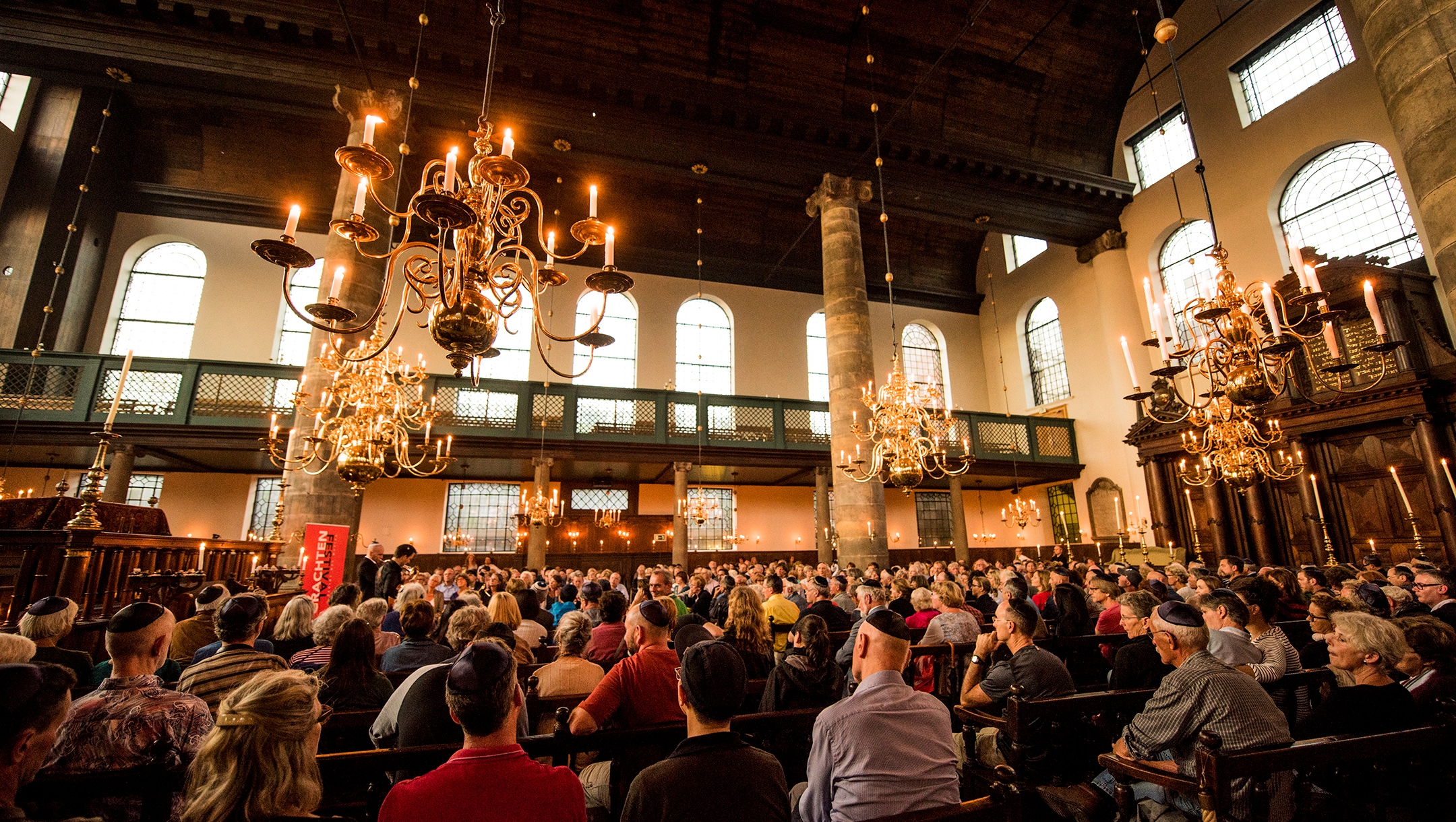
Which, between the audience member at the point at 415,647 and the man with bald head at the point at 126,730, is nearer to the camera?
the man with bald head at the point at 126,730

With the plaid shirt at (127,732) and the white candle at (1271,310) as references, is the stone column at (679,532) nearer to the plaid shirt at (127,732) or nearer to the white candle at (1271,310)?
the white candle at (1271,310)

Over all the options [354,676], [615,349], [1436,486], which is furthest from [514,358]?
[1436,486]

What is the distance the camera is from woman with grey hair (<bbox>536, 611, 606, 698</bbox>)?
3.31 metres

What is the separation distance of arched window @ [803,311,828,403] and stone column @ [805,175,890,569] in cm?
623

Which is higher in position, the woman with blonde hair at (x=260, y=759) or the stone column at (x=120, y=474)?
the stone column at (x=120, y=474)

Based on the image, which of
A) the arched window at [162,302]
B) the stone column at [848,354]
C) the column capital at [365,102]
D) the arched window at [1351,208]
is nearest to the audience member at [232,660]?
the stone column at [848,354]

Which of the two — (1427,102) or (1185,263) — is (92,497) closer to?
(1427,102)

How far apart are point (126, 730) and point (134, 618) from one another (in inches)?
19.4

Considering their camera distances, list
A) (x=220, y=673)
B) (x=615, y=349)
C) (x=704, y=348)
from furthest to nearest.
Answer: (x=704, y=348), (x=615, y=349), (x=220, y=673)

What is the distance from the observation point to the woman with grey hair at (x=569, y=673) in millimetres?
3309

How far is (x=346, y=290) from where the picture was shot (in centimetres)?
946

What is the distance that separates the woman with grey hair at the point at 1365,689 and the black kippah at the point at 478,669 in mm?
3299

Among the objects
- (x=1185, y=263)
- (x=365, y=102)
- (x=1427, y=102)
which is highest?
(x=365, y=102)

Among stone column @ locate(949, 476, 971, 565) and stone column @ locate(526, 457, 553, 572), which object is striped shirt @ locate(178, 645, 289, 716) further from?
stone column @ locate(949, 476, 971, 565)
